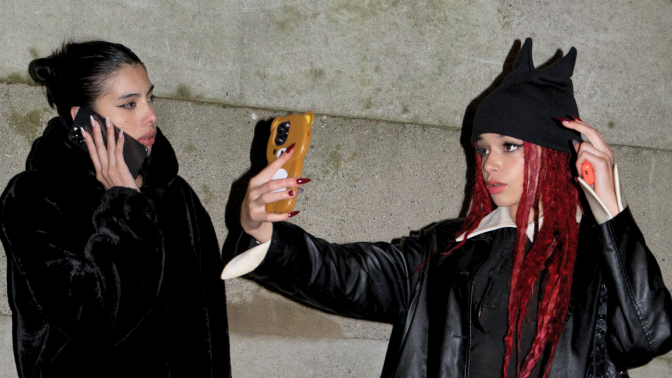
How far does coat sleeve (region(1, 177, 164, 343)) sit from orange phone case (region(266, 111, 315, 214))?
629 millimetres

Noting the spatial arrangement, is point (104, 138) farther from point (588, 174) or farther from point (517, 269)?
point (588, 174)

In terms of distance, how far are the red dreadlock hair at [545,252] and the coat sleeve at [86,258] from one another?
1111 millimetres

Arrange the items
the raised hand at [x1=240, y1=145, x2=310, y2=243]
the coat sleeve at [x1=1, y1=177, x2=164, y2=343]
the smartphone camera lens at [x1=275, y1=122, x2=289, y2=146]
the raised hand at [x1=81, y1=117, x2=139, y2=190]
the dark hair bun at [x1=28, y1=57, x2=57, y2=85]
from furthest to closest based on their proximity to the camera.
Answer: the dark hair bun at [x1=28, y1=57, x2=57, y2=85], the raised hand at [x1=81, y1=117, x2=139, y2=190], the coat sleeve at [x1=1, y1=177, x2=164, y2=343], the smartphone camera lens at [x1=275, y1=122, x2=289, y2=146], the raised hand at [x1=240, y1=145, x2=310, y2=243]

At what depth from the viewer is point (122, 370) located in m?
2.08

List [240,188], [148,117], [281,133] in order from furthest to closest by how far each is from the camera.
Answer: [240,188], [148,117], [281,133]

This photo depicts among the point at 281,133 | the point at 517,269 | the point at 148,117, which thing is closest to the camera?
the point at 281,133

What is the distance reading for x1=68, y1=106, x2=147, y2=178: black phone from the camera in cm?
208

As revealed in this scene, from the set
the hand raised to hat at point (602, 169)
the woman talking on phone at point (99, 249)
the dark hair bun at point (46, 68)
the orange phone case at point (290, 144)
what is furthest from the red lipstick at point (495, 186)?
the dark hair bun at point (46, 68)

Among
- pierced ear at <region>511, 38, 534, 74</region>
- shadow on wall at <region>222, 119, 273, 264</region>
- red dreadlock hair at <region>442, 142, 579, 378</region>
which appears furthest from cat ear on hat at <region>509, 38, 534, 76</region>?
shadow on wall at <region>222, 119, 273, 264</region>

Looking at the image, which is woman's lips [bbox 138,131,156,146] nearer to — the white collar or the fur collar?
the fur collar

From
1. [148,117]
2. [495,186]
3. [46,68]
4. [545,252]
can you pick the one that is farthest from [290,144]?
[46,68]

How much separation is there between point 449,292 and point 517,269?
0.82ft

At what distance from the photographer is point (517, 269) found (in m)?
2.06

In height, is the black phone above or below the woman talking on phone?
above
